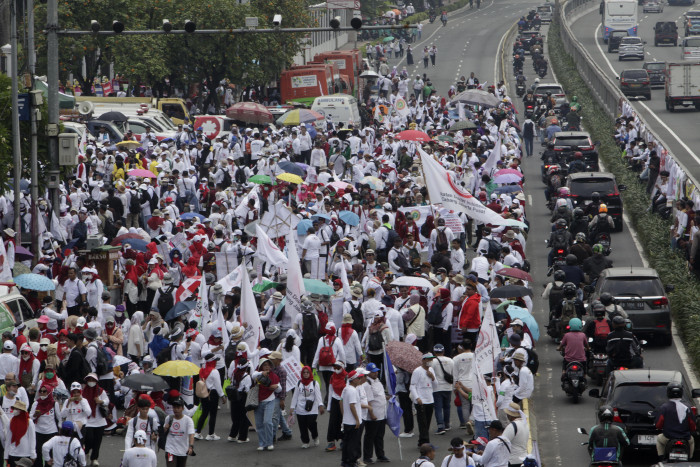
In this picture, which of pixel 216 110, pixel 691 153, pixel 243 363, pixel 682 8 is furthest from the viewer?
pixel 682 8

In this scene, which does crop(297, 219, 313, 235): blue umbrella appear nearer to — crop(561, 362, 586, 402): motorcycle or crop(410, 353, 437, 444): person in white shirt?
crop(561, 362, 586, 402): motorcycle

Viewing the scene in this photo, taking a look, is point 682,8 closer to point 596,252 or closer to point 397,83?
point 397,83

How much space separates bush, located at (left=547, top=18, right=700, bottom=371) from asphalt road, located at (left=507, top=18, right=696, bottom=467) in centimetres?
41

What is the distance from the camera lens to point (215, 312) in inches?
813

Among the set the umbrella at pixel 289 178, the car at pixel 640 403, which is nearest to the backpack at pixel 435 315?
the car at pixel 640 403

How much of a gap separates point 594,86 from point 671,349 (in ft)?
127

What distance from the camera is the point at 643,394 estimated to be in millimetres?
16719

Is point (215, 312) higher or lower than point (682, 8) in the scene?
lower

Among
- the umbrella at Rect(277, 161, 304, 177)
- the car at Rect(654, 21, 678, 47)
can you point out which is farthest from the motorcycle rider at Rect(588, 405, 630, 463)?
the car at Rect(654, 21, 678, 47)

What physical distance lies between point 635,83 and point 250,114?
2304cm

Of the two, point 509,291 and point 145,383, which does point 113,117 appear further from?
point 145,383

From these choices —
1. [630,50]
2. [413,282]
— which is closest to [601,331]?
[413,282]

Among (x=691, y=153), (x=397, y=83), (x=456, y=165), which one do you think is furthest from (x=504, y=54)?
(x=456, y=165)

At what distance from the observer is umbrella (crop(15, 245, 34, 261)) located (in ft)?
81.5
